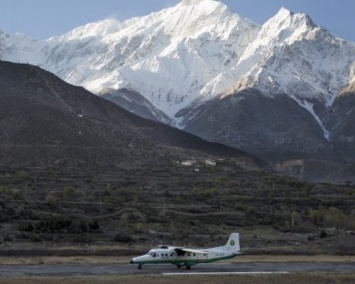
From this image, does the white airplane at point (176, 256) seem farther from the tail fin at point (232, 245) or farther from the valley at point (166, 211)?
the valley at point (166, 211)

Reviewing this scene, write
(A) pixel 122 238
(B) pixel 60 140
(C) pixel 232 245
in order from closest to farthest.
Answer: (C) pixel 232 245, (A) pixel 122 238, (B) pixel 60 140

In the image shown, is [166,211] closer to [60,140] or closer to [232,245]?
[232,245]

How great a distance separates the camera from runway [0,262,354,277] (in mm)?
49875

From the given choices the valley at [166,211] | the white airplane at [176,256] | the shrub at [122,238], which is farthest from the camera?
the valley at [166,211]

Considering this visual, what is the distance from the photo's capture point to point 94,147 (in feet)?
500

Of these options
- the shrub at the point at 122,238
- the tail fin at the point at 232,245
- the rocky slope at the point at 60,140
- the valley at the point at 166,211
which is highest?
the rocky slope at the point at 60,140

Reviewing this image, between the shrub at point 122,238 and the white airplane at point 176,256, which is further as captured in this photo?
the shrub at point 122,238

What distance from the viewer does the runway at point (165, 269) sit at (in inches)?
1964

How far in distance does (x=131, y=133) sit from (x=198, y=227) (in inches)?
3912

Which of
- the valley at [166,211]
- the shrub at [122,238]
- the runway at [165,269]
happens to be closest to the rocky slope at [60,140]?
the valley at [166,211]

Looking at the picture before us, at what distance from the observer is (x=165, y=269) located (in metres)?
56.0

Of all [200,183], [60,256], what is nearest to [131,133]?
[200,183]

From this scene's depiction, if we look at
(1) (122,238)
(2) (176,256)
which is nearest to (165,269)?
(2) (176,256)

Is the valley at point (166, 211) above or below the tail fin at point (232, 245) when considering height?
above
